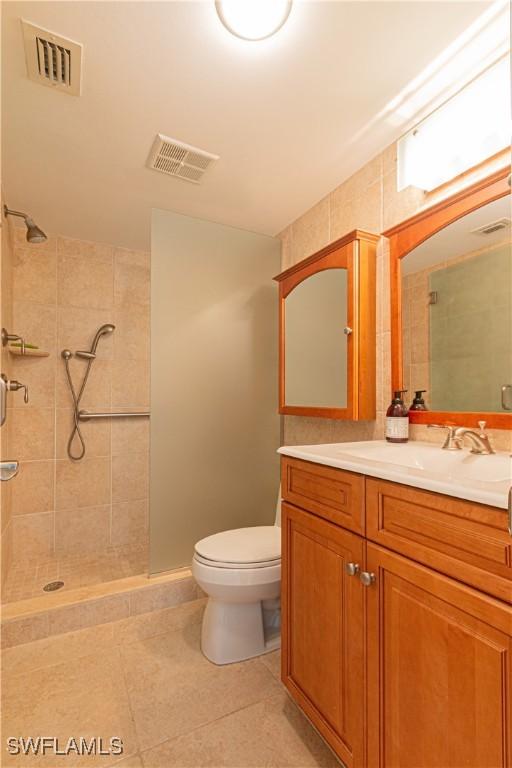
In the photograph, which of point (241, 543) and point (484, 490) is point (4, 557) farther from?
point (484, 490)

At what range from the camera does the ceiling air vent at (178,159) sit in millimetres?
1589

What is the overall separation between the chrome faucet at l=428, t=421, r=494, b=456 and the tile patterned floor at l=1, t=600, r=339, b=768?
1.04 metres

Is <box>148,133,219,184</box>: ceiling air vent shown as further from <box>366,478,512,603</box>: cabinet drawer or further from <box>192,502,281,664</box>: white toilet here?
<box>192,502,281,664</box>: white toilet

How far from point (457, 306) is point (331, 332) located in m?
0.60

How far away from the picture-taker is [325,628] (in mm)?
1067

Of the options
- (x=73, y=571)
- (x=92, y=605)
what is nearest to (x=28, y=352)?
(x=73, y=571)

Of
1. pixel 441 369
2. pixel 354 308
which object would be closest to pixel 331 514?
pixel 441 369

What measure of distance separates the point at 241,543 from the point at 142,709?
26.2 inches

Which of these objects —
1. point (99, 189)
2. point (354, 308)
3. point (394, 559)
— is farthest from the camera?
point (99, 189)

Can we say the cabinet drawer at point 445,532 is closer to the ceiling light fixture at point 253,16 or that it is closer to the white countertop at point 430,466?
the white countertop at point 430,466

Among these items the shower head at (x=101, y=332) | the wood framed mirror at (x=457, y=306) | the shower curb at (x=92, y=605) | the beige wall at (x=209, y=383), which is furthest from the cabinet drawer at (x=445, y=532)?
the shower head at (x=101, y=332)

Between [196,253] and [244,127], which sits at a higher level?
[244,127]

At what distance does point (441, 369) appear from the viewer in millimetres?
1369

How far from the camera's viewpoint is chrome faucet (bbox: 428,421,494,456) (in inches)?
43.8
